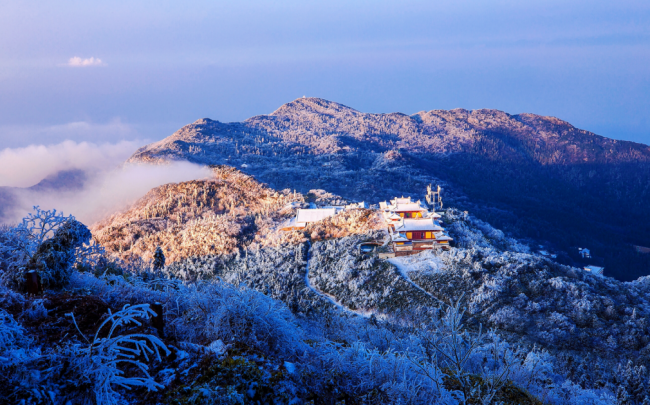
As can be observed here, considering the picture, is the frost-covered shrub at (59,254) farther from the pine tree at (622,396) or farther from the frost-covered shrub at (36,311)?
the pine tree at (622,396)

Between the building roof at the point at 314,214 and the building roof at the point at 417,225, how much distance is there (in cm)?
1359

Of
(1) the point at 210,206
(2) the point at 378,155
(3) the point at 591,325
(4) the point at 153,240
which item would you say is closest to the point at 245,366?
(3) the point at 591,325

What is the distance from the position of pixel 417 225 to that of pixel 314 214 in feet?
57.7

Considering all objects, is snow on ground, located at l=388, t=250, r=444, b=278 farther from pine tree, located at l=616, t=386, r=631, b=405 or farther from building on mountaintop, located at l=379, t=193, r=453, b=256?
pine tree, located at l=616, t=386, r=631, b=405

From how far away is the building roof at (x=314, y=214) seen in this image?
56344mm

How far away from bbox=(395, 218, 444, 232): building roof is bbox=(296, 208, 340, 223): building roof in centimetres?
1359

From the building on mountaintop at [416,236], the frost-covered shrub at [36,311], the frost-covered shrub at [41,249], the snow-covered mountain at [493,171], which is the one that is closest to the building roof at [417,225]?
the building on mountaintop at [416,236]

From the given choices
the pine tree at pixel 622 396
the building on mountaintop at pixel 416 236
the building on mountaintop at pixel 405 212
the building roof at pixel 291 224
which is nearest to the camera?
the pine tree at pixel 622 396

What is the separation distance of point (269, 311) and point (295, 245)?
40.4 metres

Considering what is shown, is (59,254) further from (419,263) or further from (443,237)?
(443,237)

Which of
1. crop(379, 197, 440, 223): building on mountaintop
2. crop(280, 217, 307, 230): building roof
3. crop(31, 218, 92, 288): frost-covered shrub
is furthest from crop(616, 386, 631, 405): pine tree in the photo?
crop(280, 217, 307, 230): building roof

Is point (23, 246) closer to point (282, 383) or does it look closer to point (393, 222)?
point (282, 383)

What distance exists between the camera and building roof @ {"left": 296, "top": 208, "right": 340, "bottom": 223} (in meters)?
56.3

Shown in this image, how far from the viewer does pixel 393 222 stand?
48.8 m
